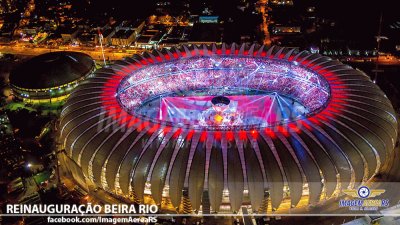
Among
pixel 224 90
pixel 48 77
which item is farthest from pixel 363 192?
pixel 48 77

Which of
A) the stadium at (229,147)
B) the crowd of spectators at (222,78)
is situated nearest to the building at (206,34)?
the crowd of spectators at (222,78)

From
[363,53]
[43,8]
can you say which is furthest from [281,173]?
[43,8]

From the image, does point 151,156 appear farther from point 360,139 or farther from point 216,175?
point 360,139

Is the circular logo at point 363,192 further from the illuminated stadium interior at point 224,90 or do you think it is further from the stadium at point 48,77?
the stadium at point 48,77

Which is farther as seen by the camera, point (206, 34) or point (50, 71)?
point (206, 34)

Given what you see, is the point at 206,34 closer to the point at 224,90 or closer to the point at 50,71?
the point at 224,90

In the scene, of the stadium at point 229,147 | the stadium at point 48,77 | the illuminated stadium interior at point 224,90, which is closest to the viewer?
the stadium at point 229,147

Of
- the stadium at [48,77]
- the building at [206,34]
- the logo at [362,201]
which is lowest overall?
the logo at [362,201]
